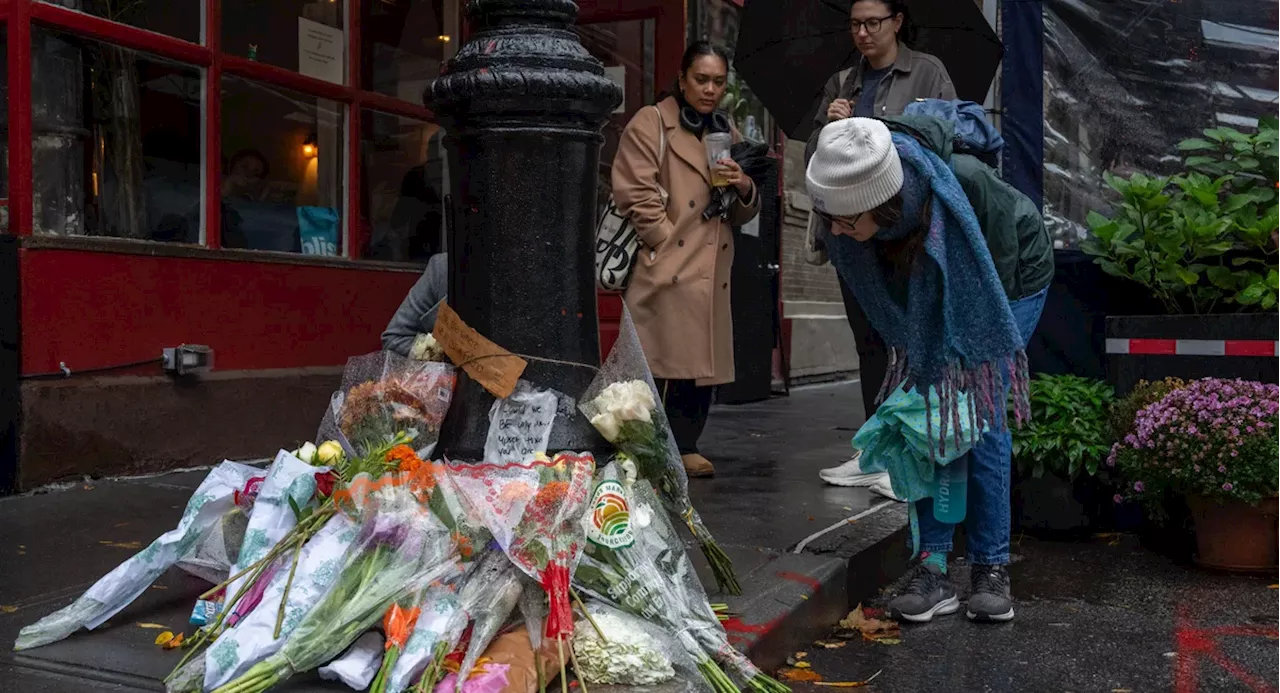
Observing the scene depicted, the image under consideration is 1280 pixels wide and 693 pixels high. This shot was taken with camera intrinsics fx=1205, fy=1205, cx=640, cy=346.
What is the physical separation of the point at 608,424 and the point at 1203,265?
3.22 metres

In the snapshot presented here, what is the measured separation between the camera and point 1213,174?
18.2ft

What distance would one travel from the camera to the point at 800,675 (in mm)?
3400

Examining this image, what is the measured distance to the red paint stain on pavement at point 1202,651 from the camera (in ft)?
10.9

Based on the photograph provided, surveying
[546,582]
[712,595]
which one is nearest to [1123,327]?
[712,595]

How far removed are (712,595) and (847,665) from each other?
0.44 meters

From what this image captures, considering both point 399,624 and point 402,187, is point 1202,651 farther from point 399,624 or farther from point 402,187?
point 402,187

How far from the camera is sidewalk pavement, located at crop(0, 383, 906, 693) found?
285cm

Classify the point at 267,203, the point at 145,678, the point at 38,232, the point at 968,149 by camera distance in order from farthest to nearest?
the point at 267,203 → the point at 38,232 → the point at 968,149 → the point at 145,678

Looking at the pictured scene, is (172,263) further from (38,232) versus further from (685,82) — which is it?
(685,82)

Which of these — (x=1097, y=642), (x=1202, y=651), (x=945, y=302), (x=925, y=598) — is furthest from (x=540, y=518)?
(x=1202, y=651)

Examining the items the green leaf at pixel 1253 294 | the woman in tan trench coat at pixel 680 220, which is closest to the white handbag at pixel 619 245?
the woman in tan trench coat at pixel 680 220

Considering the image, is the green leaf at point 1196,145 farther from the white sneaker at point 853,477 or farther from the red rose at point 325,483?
the red rose at point 325,483

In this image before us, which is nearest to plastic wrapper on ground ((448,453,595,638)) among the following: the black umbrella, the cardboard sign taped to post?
the cardboard sign taped to post

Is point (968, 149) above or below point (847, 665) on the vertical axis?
above
